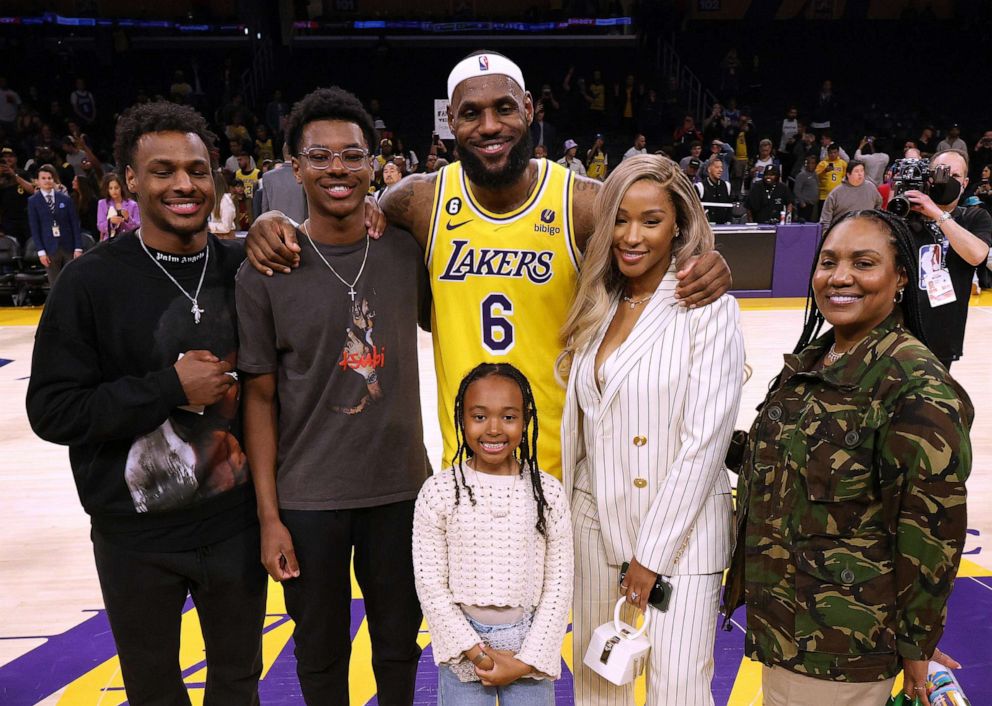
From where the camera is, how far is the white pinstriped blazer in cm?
196

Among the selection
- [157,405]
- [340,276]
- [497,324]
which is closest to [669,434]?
[497,324]

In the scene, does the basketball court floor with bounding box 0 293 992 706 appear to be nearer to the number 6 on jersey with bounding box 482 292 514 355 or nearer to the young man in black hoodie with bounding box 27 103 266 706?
the young man in black hoodie with bounding box 27 103 266 706

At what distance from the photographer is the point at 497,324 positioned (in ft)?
7.57

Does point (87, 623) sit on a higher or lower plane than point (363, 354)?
lower

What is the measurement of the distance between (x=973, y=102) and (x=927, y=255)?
18136 millimetres

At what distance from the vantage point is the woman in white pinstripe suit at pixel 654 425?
198 cm

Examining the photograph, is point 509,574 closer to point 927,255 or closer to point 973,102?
point 927,255

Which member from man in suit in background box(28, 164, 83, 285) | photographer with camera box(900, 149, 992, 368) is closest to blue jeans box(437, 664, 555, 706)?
photographer with camera box(900, 149, 992, 368)

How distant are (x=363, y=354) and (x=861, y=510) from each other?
124 centimetres

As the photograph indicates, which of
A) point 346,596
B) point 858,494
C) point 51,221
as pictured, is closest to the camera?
point 858,494

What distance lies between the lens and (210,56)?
18859 mm

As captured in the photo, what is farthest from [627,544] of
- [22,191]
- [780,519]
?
[22,191]

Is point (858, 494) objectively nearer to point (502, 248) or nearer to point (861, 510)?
point (861, 510)

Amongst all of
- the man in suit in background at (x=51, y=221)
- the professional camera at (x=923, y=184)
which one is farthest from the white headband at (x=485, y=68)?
the man in suit in background at (x=51, y=221)
